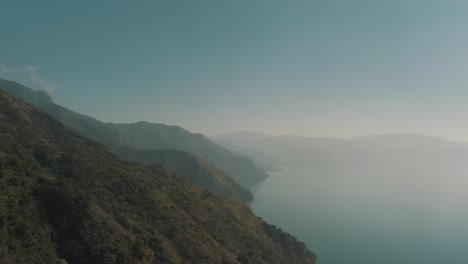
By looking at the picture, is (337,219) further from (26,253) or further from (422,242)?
(26,253)

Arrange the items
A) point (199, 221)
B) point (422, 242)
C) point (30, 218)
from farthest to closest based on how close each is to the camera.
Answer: point (422, 242), point (199, 221), point (30, 218)

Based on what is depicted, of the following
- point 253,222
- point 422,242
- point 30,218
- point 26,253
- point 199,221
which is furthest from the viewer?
point 422,242

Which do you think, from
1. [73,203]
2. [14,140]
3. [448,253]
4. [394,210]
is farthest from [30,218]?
[394,210]

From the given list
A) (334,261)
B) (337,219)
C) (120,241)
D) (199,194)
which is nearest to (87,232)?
(120,241)

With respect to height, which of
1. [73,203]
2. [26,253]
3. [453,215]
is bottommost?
[26,253]

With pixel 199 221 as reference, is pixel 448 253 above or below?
above

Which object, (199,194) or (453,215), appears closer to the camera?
(199,194)
